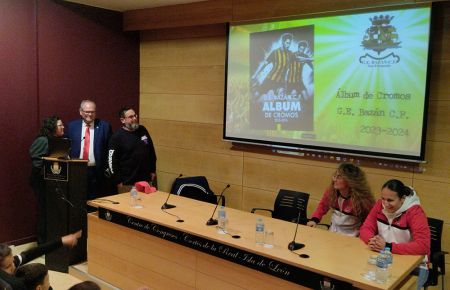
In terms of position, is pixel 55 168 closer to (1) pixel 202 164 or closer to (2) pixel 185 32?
(1) pixel 202 164

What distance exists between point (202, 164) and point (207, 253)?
8.35 feet

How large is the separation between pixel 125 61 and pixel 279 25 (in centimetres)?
239

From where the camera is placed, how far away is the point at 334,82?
435 cm

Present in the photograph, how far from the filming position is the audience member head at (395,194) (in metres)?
2.89

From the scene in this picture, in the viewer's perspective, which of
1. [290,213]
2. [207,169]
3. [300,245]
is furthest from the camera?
[207,169]

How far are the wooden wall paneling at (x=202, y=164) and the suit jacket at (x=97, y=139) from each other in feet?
3.85

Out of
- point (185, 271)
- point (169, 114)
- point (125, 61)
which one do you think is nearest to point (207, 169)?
point (169, 114)

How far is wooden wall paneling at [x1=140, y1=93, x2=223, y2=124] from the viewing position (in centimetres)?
545

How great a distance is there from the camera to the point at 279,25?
473cm

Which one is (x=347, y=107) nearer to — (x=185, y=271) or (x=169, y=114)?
(x=185, y=271)

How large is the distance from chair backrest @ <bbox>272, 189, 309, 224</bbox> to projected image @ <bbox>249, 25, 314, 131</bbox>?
780 millimetres

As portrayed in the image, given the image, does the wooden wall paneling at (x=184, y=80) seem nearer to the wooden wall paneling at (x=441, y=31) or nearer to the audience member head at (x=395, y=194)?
the wooden wall paneling at (x=441, y=31)

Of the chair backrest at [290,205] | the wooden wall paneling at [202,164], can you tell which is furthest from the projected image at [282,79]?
the chair backrest at [290,205]

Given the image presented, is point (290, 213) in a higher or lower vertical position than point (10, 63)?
lower
